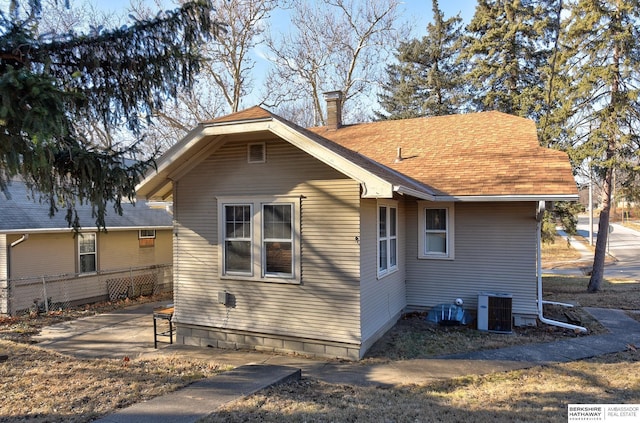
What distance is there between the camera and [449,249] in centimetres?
984

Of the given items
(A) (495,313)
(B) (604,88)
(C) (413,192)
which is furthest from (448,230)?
(B) (604,88)

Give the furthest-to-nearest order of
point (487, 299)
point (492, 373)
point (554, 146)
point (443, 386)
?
point (554, 146), point (487, 299), point (492, 373), point (443, 386)

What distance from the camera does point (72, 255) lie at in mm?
12883

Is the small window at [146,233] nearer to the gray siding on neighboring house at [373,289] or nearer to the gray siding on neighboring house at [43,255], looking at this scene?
the gray siding on neighboring house at [43,255]

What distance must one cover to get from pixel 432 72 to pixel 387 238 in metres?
20.8

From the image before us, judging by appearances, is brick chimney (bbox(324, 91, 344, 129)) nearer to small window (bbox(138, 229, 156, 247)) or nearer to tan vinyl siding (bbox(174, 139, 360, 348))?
small window (bbox(138, 229, 156, 247))

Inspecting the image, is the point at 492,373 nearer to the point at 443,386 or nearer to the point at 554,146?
the point at 443,386

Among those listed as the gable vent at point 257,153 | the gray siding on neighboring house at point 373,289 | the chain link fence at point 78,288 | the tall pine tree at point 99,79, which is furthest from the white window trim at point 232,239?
the chain link fence at point 78,288

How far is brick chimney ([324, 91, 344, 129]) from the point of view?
15539 millimetres

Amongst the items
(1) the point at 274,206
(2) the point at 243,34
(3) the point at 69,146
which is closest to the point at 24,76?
(3) the point at 69,146

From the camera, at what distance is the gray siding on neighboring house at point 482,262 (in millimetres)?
9227

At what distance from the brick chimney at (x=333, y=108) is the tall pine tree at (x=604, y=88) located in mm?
8500

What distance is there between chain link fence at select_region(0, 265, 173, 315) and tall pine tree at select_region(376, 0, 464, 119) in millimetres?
18525

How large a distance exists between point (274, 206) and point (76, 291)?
8.86m
